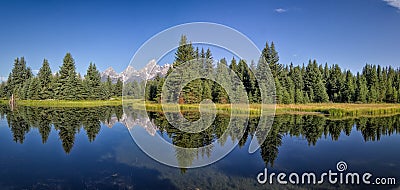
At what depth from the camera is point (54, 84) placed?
2066 inches

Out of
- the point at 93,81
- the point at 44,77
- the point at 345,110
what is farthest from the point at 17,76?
the point at 345,110

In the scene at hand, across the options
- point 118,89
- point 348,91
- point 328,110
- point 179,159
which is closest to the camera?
point 179,159

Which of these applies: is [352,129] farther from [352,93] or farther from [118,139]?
[352,93]

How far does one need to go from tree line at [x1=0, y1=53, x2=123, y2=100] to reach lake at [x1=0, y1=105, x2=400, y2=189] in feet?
113

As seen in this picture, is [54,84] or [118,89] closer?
[54,84]

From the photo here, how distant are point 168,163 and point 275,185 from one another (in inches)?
161

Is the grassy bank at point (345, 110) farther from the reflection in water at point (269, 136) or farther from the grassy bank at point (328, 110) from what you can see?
the reflection in water at point (269, 136)

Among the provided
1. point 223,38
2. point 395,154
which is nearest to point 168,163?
point 223,38

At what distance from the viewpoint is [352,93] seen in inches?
1978

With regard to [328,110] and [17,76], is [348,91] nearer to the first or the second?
[328,110]

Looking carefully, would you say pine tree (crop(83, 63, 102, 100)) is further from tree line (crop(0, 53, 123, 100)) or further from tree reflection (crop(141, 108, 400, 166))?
tree reflection (crop(141, 108, 400, 166))

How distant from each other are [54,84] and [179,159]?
4813 centimetres

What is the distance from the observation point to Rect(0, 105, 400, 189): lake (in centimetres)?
870

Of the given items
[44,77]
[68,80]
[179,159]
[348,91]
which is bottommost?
[179,159]
